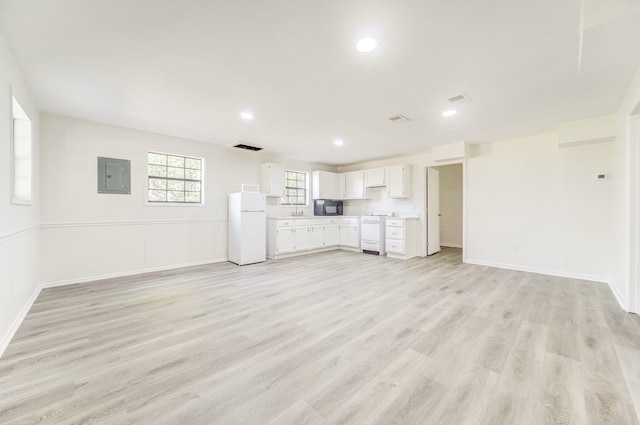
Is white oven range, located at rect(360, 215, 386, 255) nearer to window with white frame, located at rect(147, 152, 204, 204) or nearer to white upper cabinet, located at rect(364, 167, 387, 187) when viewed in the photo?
white upper cabinet, located at rect(364, 167, 387, 187)

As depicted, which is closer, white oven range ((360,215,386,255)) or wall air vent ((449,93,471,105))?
wall air vent ((449,93,471,105))

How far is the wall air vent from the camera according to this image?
9.95 feet

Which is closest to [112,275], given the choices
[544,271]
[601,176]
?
[544,271]

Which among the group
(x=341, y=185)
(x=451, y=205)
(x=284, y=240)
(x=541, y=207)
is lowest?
(x=284, y=240)

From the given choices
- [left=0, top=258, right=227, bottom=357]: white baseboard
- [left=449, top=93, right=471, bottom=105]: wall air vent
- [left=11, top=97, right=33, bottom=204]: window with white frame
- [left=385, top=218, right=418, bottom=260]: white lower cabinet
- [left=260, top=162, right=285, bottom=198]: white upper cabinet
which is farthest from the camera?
[left=260, top=162, right=285, bottom=198]: white upper cabinet

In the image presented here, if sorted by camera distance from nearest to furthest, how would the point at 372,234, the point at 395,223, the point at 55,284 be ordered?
the point at 55,284
the point at 395,223
the point at 372,234

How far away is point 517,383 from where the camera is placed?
1.68 metres

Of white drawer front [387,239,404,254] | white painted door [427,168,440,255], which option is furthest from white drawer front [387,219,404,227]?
white painted door [427,168,440,255]

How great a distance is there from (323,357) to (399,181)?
4.99 meters

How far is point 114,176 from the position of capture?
13.9ft

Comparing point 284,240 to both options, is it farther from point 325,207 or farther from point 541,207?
point 541,207

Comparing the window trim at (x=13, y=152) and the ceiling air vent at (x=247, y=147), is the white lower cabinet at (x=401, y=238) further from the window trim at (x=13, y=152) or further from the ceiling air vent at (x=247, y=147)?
the window trim at (x=13, y=152)

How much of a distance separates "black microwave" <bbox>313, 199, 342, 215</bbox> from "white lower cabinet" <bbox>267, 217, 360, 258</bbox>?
1.13 ft

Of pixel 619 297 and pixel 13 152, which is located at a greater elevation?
pixel 13 152
